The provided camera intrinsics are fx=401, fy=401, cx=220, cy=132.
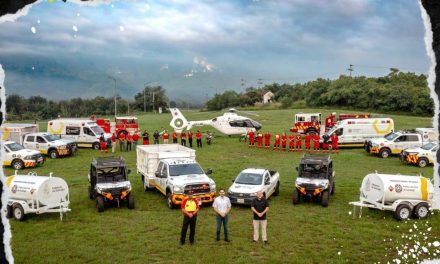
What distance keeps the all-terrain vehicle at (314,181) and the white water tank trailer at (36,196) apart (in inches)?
375

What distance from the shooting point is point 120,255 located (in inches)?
452

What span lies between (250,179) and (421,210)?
689 centimetres

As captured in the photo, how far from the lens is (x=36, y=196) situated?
568 inches

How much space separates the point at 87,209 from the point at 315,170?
10125 millimetres

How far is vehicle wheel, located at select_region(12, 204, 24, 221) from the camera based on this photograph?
1470cm

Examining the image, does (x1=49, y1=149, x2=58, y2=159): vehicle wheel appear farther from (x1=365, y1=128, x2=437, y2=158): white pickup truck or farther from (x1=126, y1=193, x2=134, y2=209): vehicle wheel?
(x1=365, y1=128, x2=437, y2=158): white pickup truck

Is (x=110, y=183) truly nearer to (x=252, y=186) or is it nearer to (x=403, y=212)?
(x=252, y=186)

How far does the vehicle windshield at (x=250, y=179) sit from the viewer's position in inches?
699

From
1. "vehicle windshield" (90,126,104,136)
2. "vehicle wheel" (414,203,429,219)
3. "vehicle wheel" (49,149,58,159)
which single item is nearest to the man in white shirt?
"vehicle wheel" (414,203,429,219)

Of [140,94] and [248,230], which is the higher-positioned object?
[140,94]

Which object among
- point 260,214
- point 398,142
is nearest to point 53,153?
point 260,214

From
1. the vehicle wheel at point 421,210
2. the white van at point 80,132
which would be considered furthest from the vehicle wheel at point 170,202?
the white van at point 80,132

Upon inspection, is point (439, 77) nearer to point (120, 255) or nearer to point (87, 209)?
point (120, 255)

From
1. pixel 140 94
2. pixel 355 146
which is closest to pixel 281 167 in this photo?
pixel 355 146
